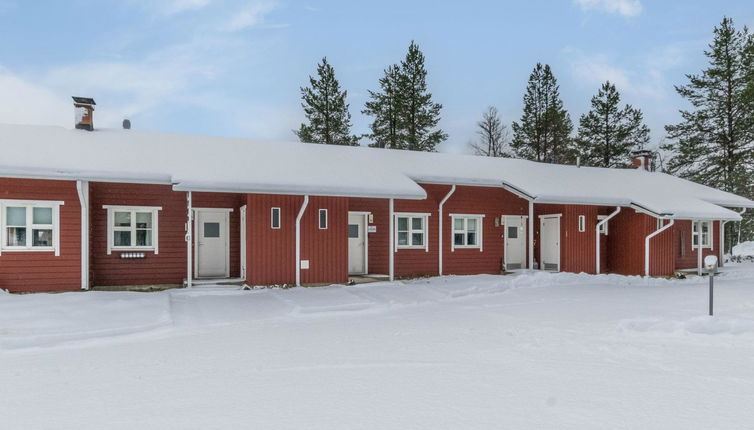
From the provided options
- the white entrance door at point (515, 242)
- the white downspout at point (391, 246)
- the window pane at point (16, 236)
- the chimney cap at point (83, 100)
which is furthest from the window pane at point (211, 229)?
the white entrance door at point (515, 242)

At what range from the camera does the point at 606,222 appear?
17.3 meters

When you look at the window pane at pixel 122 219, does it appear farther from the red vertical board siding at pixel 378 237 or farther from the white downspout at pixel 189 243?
the red vertical board siding at pixel 378 237

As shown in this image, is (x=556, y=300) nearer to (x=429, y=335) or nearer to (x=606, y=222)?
(x=429, y=335)

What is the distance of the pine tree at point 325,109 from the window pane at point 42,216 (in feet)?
65.1

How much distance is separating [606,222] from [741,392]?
13553 mm

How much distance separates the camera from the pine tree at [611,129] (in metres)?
33.1

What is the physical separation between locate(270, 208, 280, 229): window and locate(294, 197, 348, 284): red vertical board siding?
679 mm

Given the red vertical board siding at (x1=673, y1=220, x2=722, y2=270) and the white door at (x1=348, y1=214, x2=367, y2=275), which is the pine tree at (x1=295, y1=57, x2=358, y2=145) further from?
the red vertical board siding at (x1=673, y1=220, x2=722, y2=270)

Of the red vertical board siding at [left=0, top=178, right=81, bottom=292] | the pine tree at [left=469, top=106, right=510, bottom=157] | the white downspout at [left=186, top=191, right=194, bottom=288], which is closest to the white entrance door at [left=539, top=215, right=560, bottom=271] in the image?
the white downspout at [left=186, top=191, right=194, bottom=288]

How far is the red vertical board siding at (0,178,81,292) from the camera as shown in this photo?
10.9 meters

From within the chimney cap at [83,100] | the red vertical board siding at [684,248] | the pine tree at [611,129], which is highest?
the pine tree at [611,129]

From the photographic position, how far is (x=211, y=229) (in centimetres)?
1359

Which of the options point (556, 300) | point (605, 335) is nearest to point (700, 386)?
point (605, 335)

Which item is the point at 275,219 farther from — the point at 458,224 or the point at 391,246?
the point at 458,224
